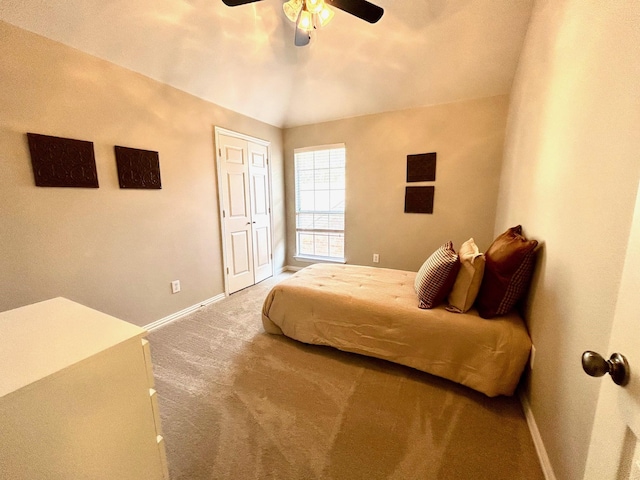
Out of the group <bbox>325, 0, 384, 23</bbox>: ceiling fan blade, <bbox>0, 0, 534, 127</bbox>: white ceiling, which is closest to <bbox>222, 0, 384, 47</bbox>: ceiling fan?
<bbox>325, 0, 384, 23</bbox>: ceiling fan blade

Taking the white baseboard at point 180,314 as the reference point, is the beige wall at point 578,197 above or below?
above

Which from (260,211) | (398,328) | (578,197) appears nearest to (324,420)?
(398,328)

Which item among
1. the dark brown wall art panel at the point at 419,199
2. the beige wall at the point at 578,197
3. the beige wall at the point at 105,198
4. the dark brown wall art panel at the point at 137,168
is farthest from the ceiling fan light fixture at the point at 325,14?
the dark brown wall art panel at the point at 419,199

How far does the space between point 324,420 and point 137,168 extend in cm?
254

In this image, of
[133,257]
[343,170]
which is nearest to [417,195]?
[343,170]

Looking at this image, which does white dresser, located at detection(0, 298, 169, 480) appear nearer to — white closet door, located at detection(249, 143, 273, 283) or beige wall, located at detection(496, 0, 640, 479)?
beige wall, located at detection(496, 0, 640, 479)

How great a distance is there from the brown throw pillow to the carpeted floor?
0.59 m

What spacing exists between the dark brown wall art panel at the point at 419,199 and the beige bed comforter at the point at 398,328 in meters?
1.25

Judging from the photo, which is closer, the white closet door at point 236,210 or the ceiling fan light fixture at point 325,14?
the ceiling fan light fixture at point 325,14

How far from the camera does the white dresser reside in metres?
0.65

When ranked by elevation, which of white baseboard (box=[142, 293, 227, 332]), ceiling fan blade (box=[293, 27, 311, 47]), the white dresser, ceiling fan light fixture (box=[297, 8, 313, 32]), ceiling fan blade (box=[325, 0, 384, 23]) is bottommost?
white baseboard (box=[142, 293, 227, 332])

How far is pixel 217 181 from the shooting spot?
120 inches

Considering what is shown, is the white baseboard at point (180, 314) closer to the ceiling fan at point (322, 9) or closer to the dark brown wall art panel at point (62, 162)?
the dark brown wall art panel at point (62, 162)

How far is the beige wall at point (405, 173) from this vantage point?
2.96 m
